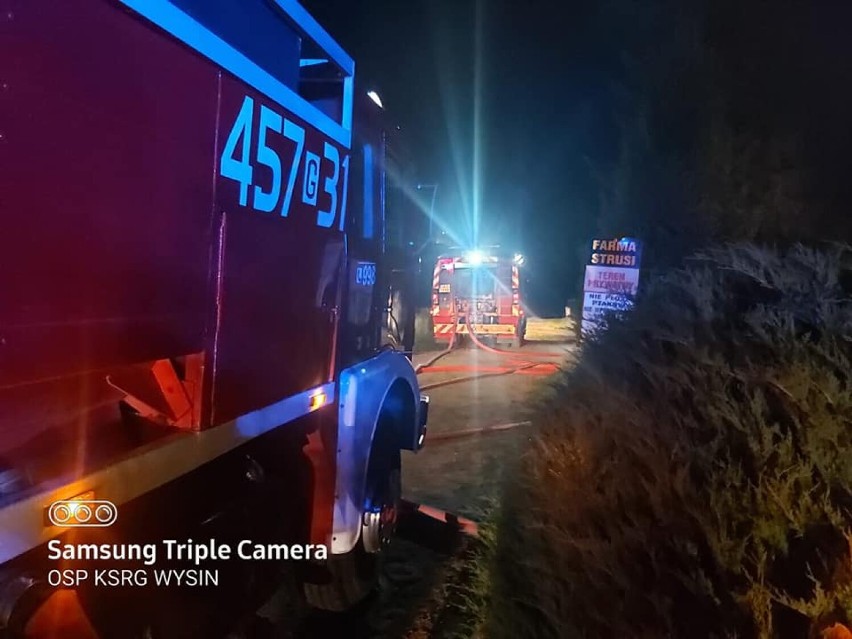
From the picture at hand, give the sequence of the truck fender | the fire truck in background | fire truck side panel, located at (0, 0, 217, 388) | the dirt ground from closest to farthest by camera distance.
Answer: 1. fire truck side panel, located at (0, 0, 217, 388)
2. the truck fender
3. the dirt ground
4. the fire truck in background

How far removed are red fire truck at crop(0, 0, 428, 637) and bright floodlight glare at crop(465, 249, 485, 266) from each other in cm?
1467

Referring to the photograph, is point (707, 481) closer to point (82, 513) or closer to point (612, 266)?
point (82, 513)

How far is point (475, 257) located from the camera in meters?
18.7

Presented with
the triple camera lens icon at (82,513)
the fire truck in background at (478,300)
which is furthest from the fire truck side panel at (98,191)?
the fire truck in background at (478,300)

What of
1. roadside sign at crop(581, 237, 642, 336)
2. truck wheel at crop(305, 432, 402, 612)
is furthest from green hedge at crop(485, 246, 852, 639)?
roadside sign at crop(581, 237, 642, 336)

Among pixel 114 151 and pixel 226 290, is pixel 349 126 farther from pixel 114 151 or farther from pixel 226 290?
pixel 114 151

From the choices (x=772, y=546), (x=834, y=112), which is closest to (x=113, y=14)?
(x=772, y=546)

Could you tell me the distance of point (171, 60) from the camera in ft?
7.25

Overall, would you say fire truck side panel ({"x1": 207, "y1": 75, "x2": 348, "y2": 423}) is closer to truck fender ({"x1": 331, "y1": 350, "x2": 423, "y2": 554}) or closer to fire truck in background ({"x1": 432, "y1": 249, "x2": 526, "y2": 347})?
truck fender ({"x1": 331, "y1": 350, "x2": 423, "y2": 554})

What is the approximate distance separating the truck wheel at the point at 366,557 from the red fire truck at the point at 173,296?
13cm

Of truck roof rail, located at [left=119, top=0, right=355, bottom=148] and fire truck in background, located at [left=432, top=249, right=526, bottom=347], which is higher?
truck roof rail, located at [left=119, top=0, right=355, bottom=148]

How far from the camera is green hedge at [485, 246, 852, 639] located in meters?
2.53

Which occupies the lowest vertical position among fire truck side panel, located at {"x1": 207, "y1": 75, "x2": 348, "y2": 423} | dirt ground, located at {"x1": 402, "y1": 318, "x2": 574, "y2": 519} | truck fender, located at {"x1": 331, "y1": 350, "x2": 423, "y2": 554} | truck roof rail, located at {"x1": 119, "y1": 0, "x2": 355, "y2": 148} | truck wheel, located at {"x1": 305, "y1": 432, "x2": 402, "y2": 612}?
dirt ground, located at {"x1": 402, "y1": 318, "x2": 574, "y2": 519}

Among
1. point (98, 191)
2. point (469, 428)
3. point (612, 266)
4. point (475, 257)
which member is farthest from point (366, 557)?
point (475, 257)
